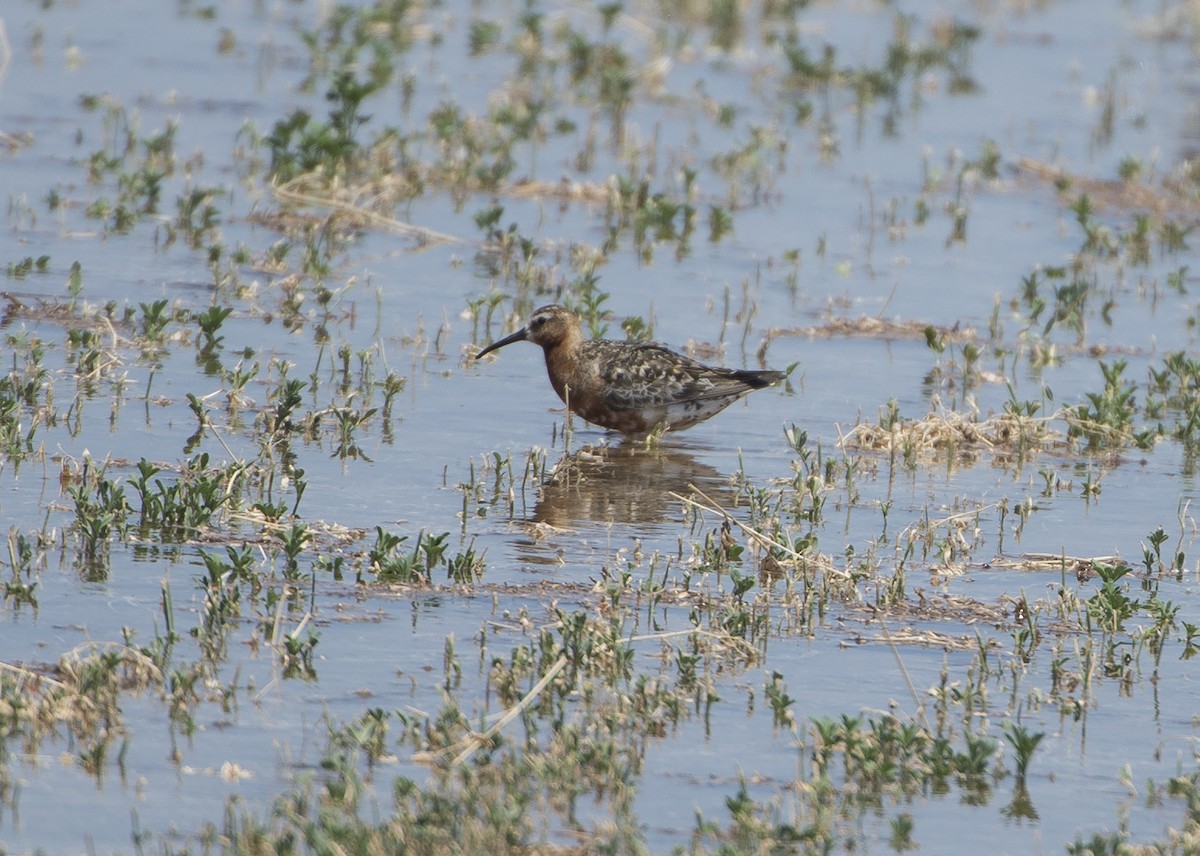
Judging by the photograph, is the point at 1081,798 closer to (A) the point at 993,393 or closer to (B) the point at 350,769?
(B) the point at 350,769

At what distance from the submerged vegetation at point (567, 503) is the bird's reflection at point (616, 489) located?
0.11ft

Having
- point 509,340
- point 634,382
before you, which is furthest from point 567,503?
point 509,340

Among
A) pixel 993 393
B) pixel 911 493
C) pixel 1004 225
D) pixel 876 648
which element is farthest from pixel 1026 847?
pixel 1004 225

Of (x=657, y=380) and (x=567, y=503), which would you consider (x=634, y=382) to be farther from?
(x=567, y=503)

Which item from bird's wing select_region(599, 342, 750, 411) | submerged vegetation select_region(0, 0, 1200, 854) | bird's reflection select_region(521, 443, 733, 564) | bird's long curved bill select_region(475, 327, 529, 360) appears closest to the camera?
submerged vegetation select_region(0, 0, 1200, 854)

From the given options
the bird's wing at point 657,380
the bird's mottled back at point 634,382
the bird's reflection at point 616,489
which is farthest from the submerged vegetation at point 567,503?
the bird's wing at point 657,380

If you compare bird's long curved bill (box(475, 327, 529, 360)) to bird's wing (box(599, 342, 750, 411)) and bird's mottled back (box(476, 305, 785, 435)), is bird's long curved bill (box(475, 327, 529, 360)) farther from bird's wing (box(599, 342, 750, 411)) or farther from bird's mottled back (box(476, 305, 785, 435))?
bird's wing (box(599, 342, 750, 411))

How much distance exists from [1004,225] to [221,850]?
1387cm

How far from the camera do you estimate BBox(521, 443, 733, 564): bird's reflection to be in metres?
10.2

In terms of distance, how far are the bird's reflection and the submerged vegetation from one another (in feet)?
0.11

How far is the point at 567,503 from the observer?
10.6 meters

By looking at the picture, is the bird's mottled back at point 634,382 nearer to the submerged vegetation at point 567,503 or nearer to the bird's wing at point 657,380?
the bird's wing at point 657,380

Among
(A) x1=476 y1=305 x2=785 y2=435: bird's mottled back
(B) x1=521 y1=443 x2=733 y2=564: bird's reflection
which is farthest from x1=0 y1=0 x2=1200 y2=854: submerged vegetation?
(A) x1=476 y1=305 x2=785 y2=435: bird's mottled back

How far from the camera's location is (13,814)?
6328mm
